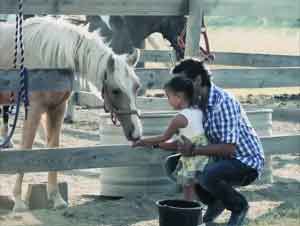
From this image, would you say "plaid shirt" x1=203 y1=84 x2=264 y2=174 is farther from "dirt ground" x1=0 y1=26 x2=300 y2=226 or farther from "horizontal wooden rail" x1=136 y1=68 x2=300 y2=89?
"horizontal wooden rail" x1=136 y1=68 x2=300 y2=89

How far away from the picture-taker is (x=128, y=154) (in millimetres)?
6547

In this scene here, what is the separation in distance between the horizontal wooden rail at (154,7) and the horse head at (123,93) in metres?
0.65

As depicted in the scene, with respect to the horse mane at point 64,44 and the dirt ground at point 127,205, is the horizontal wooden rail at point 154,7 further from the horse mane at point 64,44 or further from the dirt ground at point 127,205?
the dirt ground at point 127,205

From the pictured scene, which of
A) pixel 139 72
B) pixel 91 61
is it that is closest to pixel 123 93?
pixel 91 61

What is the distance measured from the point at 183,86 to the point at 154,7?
7.11 feet

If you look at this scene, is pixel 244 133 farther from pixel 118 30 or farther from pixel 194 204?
pixel 118 30

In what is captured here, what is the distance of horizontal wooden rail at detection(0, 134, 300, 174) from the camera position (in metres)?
6.04

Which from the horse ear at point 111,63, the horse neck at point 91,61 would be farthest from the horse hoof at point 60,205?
the horse ear at point 111,63

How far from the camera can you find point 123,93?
21.1ft

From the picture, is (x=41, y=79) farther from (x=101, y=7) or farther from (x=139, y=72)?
(x=139, y=72)

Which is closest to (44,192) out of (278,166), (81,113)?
(278,166)

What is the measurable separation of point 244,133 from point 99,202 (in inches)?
89.0

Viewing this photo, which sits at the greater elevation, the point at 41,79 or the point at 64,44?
the point at 64,44

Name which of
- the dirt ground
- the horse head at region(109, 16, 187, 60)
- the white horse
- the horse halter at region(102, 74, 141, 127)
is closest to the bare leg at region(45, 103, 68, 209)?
the white horse
